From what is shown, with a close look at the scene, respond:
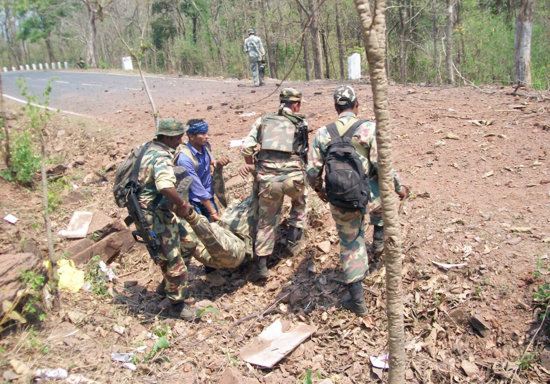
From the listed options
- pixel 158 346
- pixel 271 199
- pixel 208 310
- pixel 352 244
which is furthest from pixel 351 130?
pixel 158 346

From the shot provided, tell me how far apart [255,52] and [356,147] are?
33.3 ft

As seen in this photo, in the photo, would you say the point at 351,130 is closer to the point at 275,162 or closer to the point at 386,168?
the point at 275,162

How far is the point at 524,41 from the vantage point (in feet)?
27.7

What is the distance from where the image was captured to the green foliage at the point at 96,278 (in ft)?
15.1

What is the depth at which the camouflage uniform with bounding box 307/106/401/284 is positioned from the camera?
3.49 meters

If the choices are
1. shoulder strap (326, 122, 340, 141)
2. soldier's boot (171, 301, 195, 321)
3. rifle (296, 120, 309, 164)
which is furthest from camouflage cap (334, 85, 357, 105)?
soldier's boot (171, 301, 195, 321)

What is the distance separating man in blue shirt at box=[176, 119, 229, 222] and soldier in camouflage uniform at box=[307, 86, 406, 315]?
1.30m

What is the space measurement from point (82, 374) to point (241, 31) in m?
25.3

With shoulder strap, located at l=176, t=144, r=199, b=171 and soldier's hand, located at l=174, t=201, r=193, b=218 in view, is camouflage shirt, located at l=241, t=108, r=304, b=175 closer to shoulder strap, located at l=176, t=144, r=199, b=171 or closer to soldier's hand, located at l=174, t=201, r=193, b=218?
shoulder strap, located at l=176, t=144, r=199, b=171

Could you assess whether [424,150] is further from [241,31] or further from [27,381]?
[241,31]

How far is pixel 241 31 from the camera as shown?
85.0 feet

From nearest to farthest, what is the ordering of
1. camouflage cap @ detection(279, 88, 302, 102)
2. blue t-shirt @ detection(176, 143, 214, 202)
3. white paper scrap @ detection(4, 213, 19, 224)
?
blue t-shirt @ detection(176, 143, 214, 202)
camouflage cap @ detection(279, 88, 302, 102)
white paper scrap @ detection(4, 213, 19, 224)

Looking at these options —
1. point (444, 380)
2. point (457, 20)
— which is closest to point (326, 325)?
point (444, 380)

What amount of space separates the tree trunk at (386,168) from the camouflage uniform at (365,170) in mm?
1313
